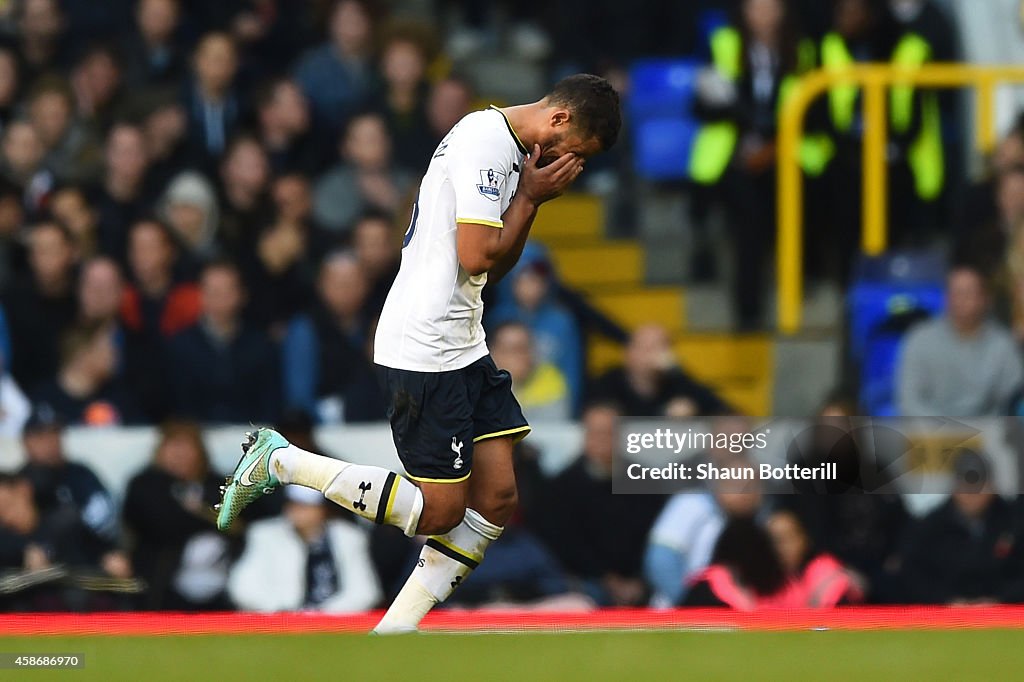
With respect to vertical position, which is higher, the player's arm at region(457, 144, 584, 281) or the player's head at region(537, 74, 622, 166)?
the player's head at region(537, 74, 622, 166)

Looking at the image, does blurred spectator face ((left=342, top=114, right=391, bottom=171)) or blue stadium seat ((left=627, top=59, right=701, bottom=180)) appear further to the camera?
blue stadium seat ((left=627, top=59, right=701, bottom=180))

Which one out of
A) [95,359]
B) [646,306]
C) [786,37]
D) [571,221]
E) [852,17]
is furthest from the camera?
[571,221]

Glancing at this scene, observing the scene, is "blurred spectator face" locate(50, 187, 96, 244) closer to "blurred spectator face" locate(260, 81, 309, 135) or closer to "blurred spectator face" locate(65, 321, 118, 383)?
"blurred spectator face" locate(65, 321, 118, 383)

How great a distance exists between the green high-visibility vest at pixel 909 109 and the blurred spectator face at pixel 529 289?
187 centimetres

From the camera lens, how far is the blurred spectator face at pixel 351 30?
32.0 feet

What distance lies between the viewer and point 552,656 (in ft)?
16.2

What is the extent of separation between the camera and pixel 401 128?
9.46m

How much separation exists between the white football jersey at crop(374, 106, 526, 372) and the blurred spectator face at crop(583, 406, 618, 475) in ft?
8.32

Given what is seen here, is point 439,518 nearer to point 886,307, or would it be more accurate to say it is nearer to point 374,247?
point 374,247

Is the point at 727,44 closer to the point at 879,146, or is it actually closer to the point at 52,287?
the point at 879,146

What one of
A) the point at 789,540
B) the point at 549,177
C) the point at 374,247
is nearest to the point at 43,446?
the point at 374,247

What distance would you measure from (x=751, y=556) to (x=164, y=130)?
397 centimetres

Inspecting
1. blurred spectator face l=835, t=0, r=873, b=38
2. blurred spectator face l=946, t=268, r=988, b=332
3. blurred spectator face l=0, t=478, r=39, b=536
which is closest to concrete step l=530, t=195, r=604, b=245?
blurred spectator face l=835, t=0, r=873, b=38

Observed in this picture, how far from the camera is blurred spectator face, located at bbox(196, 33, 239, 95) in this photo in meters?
9.47
